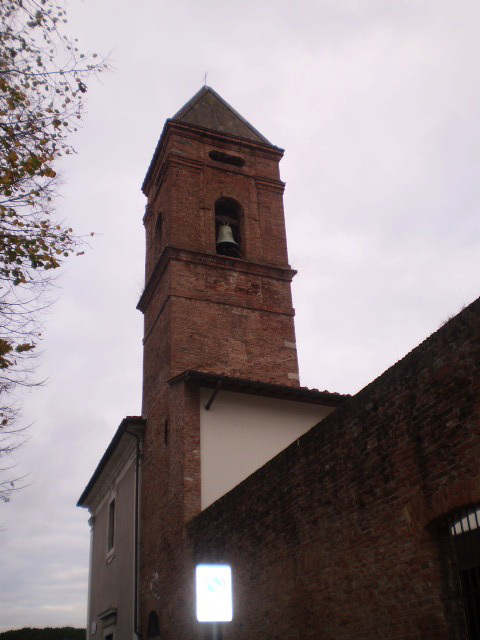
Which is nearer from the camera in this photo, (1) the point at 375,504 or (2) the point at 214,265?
(1) the point at 375,504

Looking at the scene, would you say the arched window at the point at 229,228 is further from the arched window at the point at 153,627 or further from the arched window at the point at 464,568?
the arched window at the point at 464,568

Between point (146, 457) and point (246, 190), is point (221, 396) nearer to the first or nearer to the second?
point (146, 457)

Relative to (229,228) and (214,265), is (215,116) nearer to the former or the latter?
(229,228)

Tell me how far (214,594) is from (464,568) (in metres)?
2.28

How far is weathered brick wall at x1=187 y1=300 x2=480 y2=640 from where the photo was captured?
5625mm

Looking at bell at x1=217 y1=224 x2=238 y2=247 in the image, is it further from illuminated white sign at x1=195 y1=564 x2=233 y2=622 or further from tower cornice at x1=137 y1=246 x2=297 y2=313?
illuminated white sign at x1=195 y1=564 x2=233 y2=622

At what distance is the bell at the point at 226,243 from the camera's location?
54.5 ft

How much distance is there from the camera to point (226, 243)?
16.6 m

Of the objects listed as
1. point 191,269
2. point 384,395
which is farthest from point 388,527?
point 191,269

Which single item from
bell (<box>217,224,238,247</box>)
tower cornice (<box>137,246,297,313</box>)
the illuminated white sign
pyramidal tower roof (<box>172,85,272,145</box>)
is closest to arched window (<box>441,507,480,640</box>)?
the illuminated white sign

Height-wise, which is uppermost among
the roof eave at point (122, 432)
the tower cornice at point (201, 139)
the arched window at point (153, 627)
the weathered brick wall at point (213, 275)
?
the tower cornice at point (201, 139)

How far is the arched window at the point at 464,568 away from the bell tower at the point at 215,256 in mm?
9038

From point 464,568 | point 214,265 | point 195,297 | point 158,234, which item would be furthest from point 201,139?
point 464,568

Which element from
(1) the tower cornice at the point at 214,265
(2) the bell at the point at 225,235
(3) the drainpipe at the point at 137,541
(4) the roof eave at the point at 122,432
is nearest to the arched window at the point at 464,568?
(3) the drainpipe at the point at 137,541
